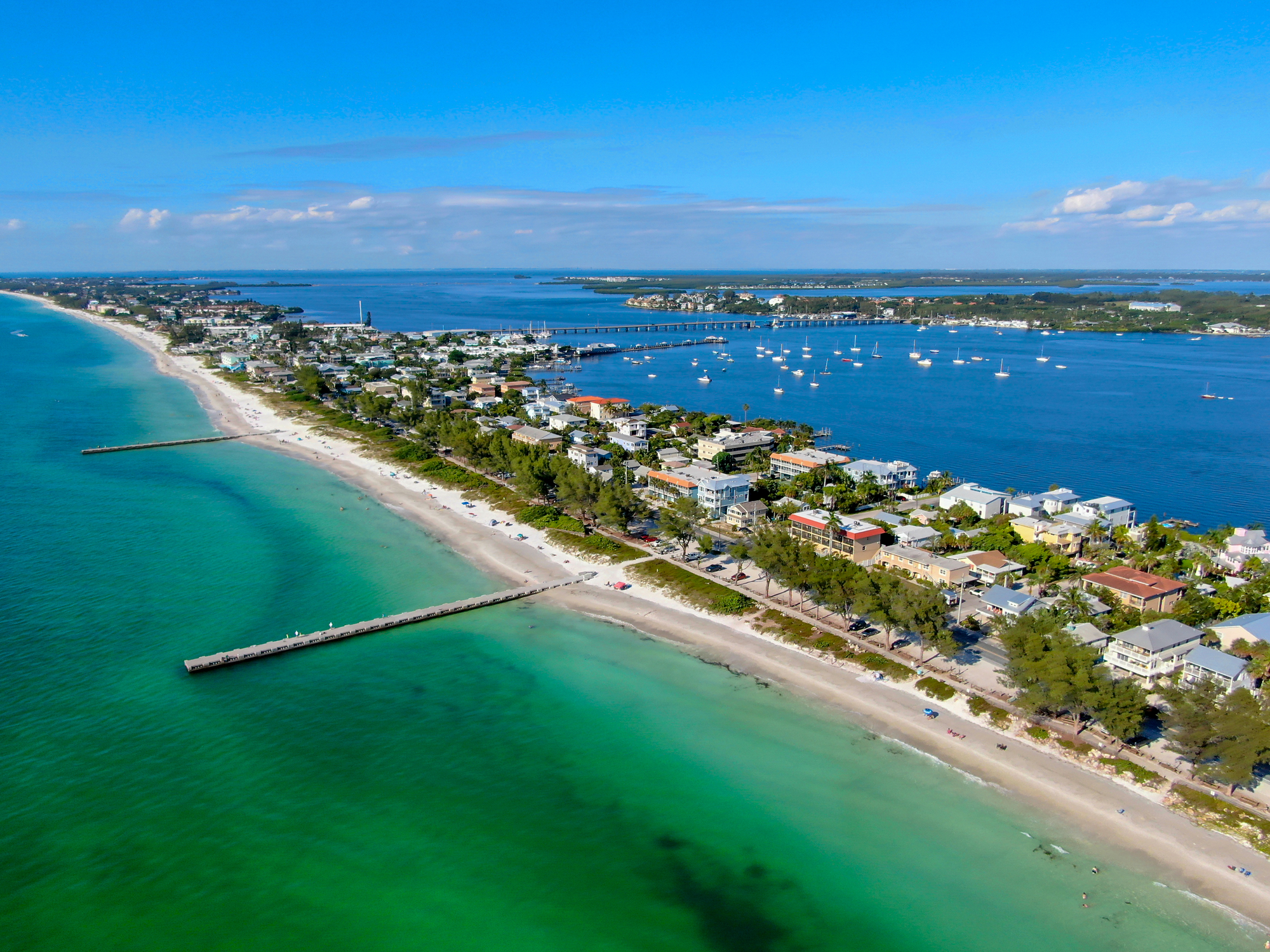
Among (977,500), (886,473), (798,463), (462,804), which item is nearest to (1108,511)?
(977,500)

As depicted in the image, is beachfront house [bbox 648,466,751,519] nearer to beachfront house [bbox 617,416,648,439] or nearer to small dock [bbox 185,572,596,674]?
small dock [bbox 185,572,596,674]

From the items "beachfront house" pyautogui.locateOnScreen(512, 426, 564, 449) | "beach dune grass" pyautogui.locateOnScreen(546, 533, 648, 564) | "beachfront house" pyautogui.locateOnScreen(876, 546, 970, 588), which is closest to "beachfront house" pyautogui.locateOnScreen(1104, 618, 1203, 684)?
"beachfront house" pyautogui.locateOnScreen(876, 546, 970, 588)

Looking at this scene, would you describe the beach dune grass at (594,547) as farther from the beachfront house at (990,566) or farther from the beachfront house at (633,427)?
the beachfront house at (633,427)

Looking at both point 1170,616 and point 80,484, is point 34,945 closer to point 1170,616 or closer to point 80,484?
point 1170,616

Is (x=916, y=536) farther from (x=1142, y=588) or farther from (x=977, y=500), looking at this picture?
(x=1142, y=588)

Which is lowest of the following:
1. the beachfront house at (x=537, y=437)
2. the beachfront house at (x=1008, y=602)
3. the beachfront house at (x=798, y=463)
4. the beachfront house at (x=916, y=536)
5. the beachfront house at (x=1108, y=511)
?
the beachfront house at (x=1008, y=602)

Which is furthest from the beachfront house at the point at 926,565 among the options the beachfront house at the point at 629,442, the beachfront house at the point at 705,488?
the beachfront house at the point at 629,442

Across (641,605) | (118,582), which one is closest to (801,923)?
(641,605)
